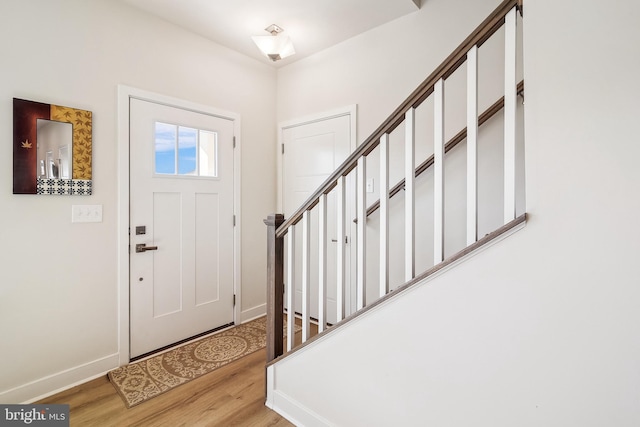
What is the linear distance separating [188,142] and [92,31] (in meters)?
0.95

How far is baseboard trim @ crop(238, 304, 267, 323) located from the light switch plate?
1573mm

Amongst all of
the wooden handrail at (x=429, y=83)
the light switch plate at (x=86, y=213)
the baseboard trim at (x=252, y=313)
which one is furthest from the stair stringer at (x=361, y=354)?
the light switch plate at (x=86, y=213)

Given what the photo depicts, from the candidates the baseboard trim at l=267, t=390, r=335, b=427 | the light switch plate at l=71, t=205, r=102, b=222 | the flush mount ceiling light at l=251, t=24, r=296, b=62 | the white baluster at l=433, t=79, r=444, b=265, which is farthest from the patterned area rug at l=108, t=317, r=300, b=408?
the flush mount ceiling light at l=251, t=24, r=296, b=62

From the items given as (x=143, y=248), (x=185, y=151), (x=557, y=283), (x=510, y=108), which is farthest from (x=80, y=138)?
(x=557, y=283)

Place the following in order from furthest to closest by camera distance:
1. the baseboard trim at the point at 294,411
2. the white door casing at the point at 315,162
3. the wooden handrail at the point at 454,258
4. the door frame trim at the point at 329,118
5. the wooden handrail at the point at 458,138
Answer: the white door casing at the point at 315,162
the door frame trim at the point at 329,118
the wooden handrail at the point at 458,138
the baseboard trim at the point at 294,411
the wooden handrail at the point at 454,258

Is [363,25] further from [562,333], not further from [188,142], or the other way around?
[562,333]

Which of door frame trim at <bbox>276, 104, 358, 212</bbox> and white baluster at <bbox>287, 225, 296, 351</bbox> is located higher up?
door frame trim at <bbox>276, 104, 358, 212</bbox>

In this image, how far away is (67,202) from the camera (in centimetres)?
197

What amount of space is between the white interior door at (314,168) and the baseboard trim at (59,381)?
1.72 metres

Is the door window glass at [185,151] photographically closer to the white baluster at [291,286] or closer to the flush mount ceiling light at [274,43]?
the flush mount ceiling light at [274,43]

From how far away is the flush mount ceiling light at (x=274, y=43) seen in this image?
2431 mm

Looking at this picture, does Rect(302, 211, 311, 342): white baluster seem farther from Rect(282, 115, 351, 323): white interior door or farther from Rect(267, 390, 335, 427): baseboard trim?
Rect(282, 115, 351, 323): white interior door

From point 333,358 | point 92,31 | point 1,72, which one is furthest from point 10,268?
point 333,358
